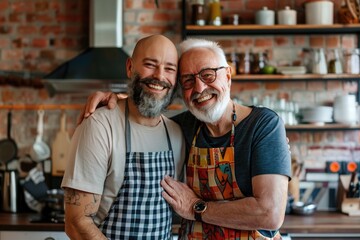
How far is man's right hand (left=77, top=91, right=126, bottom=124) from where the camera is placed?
188 cm

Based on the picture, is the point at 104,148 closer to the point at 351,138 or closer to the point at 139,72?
the point at 139,72

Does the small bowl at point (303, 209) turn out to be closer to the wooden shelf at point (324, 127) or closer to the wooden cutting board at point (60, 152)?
the wooden shelf at point (324, 127)

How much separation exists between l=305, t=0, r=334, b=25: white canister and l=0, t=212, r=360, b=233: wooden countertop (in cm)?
129

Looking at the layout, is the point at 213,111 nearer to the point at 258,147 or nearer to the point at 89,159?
the point at 258,147

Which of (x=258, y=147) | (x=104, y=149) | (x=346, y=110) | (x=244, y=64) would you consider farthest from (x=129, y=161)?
(x=346, y=110)

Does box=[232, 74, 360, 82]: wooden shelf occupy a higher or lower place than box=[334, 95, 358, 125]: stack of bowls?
higher

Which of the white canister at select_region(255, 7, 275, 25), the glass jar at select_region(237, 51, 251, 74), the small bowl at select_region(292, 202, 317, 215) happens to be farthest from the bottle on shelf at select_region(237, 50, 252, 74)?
the small bowl at select_region(292, 202, 317, 215)

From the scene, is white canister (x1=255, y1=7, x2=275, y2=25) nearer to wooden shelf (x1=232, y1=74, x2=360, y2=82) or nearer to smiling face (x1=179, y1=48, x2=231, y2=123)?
→ wooden shelf (x1=232, y1=74, x2=360, y2=82)

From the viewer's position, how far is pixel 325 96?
3605mm

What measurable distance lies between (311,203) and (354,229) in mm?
627

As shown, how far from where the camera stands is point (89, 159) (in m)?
1.73

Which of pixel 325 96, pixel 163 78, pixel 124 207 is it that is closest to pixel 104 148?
pixel 124 207

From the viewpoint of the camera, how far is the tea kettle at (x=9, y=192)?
11.1 ft

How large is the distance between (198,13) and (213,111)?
173cm
